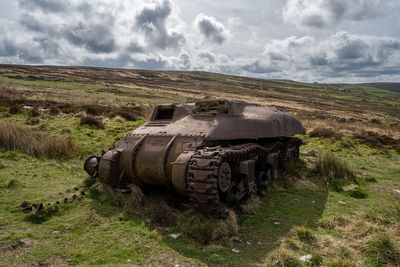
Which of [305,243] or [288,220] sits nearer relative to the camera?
[305,243]

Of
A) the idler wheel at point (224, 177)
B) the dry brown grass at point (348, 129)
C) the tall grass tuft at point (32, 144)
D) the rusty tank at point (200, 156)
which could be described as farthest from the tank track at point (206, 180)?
the dry brown grass at point (348, 129)

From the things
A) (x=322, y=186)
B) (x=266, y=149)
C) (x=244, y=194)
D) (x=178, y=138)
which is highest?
(x=178, y=138)

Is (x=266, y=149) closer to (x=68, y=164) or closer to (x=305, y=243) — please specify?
(x=305, y=243)

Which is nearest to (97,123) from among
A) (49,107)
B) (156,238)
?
(49,107)

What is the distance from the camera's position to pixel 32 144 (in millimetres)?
10305

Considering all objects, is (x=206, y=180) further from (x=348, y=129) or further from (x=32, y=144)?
(x=348, y=129)

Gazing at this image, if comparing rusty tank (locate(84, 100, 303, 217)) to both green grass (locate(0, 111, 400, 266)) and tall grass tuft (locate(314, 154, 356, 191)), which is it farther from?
tall grass tuft (locate(314, 154, 356, 191))

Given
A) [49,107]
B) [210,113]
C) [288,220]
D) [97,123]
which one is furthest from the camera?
[49,107]

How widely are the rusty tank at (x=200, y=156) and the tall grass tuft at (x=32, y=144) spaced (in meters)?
3.16

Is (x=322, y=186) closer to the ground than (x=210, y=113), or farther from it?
closer to the ground

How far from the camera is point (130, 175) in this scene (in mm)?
7273

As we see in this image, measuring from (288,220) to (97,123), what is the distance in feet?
43.6

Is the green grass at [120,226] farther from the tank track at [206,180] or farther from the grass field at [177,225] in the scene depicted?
the tank track at [206,180]

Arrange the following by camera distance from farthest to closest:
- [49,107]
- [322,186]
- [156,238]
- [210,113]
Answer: [49,107] < [322,186] < [210,113] < [156,238]
